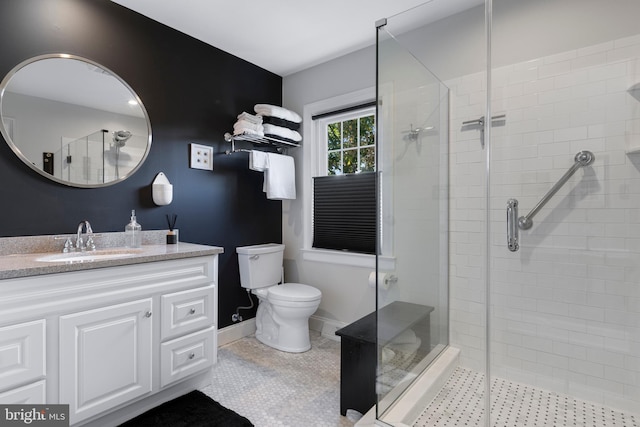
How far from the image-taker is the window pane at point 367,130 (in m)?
2.64

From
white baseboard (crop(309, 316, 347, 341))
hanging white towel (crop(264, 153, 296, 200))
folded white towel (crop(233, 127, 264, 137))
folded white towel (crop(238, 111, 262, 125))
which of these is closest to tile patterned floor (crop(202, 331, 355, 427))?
white baseboard (crop(309, 316, 347, 341))

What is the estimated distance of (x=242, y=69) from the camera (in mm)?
2768

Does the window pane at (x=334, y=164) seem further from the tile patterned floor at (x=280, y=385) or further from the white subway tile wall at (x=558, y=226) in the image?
the tile patterned floor at (x=280, y=385)

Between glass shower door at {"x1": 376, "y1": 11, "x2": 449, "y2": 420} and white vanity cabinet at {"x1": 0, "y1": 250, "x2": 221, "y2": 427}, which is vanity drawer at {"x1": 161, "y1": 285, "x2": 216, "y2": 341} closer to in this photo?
white vanity cabinet at {"x1": 0, "y1": 250, "x2": 221, "y2": 427}

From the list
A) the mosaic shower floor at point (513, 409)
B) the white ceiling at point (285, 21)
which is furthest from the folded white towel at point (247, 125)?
the mosaic shower floor at point (513, 409)

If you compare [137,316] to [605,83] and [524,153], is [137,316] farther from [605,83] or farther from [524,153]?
[605,83]

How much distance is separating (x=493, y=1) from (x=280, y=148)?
75.5 inches

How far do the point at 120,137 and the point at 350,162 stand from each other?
5.61 feet

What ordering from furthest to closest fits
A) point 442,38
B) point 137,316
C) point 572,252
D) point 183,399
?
point 442,38 → point 183,399 → point 572,252 → point 137,316

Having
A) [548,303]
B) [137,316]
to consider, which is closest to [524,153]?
[548,303]

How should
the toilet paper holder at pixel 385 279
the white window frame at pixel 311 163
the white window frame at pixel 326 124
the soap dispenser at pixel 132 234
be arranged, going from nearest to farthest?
the toilet paper holder at pixel 385 279 < the soap dispenser at pixel 132 234 < the white window frame at pixel 326 124 < the white window frame at pixel 311 163

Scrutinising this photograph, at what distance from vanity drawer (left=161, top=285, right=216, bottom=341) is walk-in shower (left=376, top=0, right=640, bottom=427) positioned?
3.34ft

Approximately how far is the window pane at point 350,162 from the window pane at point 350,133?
0.20 ft

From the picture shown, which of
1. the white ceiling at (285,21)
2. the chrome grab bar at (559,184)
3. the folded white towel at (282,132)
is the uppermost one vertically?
the white ceiling at (285,21)
